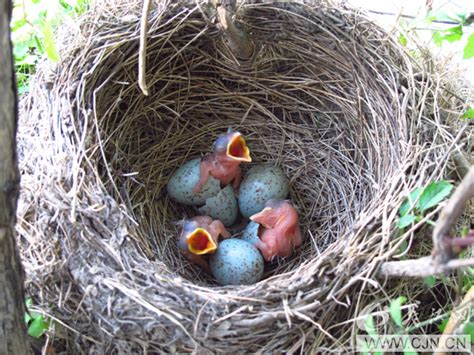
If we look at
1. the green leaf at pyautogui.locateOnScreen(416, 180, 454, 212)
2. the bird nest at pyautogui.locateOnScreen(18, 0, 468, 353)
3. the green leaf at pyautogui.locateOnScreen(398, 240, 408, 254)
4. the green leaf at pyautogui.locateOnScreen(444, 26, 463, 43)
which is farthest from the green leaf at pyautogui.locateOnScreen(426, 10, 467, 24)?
the green leaf at pyautogui.locateOnScreen(398, 240, 408, 254)

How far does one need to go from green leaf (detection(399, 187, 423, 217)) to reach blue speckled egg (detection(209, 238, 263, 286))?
0.45 meters

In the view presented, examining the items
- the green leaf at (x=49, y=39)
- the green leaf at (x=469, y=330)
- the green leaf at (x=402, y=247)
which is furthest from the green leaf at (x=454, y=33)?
the green leaf at (x=49, y=39)

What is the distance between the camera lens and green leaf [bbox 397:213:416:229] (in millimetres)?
1116

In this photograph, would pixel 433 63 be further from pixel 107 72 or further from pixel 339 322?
pixel 107 72

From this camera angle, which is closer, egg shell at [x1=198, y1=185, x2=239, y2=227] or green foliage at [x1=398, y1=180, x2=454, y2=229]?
green foliage at [x1=398, y1=180, x2=454, y2=229]

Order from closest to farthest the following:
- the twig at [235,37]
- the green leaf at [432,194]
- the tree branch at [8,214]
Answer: the tree branch at [8,214] < the green leaf at [432,194] < the twig at [235,37]

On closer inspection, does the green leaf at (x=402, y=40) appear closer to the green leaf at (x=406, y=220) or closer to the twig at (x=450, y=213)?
the green leaf at (x=406, y=220)

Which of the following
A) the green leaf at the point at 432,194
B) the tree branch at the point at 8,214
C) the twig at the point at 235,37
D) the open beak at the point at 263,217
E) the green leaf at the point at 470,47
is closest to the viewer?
the tree branch at the point at 8,214

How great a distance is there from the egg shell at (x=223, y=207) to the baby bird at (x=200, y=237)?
0.15ft

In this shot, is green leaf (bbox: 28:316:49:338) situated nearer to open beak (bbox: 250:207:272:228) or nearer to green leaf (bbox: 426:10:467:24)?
open beak (bbox: 250:207:272:228)

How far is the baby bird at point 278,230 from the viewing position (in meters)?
1.53

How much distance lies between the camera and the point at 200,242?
57.3 inches

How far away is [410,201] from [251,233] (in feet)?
1.80

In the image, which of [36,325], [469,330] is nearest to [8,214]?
[36,325]
